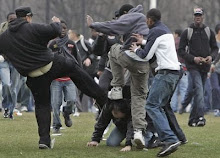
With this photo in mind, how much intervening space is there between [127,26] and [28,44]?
4.77 feet

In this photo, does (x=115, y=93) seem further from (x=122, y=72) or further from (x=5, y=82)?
(x=5, y=82)

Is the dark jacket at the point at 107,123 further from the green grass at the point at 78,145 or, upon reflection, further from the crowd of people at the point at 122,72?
the green grass at the point at 78,145

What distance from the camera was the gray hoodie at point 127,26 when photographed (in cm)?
1091

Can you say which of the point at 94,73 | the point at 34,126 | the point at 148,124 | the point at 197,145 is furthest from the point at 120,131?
the point at 94,73

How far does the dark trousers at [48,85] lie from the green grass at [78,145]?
1.27 feet

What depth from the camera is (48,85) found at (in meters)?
11.7

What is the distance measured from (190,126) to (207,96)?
5.90 meters

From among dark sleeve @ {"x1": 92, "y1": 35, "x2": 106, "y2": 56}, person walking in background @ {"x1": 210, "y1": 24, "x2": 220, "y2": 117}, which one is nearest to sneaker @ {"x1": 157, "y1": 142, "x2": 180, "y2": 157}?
dark sleeve @ {"x1": 92, "y1": 35, "x2": 106, "y2": 56}

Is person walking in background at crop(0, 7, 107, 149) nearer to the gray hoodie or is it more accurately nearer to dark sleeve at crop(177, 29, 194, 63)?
the gray hoodie

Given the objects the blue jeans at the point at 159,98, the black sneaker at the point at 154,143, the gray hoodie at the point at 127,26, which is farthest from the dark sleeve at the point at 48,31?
the black sneaker at the point at 154,143

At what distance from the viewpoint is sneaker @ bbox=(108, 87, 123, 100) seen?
11719 mm

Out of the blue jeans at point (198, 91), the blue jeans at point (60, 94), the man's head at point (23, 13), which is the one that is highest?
the man's head at point (23, 13)

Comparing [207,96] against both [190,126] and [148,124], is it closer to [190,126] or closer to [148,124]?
[190,126]

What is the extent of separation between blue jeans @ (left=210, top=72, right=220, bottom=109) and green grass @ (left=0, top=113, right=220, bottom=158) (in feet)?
16.3
